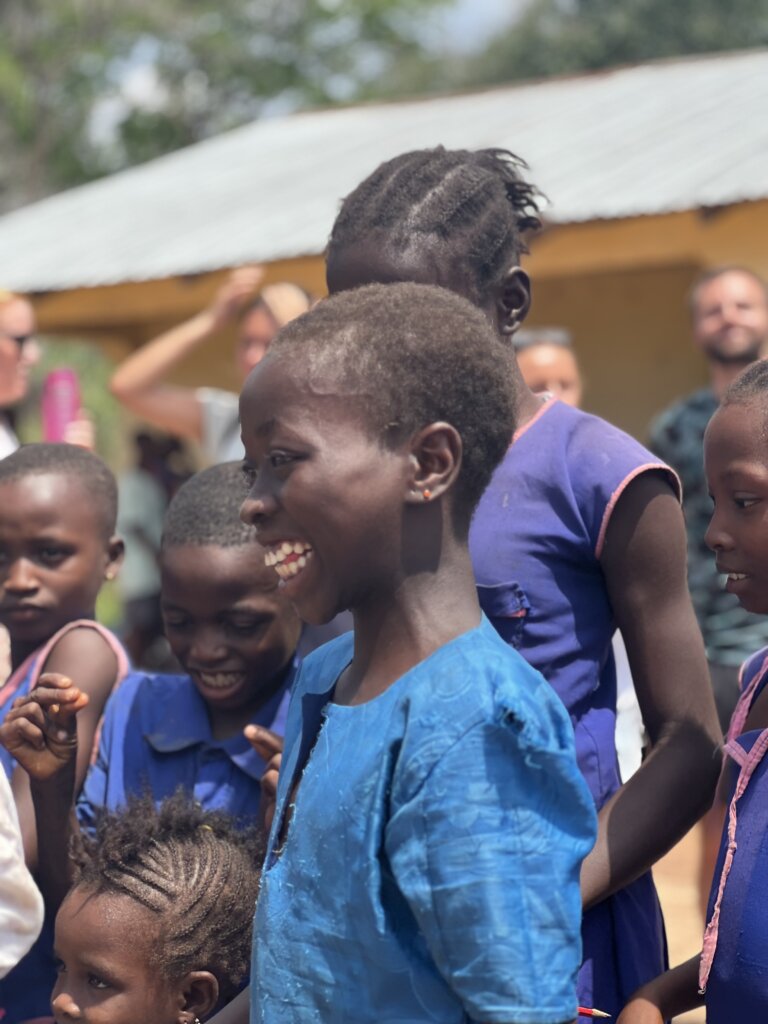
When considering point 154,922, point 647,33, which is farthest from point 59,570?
point 647,33

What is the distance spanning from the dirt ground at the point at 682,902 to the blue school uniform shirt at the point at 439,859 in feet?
9.72

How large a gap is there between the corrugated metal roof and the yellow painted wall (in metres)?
0.18

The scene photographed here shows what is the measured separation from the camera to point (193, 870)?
248cm

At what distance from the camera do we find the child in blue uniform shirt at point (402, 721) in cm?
160

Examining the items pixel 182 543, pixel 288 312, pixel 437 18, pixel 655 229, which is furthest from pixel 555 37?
pixel 182 543

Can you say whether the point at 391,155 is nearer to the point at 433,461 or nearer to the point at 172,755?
the point at 172,755

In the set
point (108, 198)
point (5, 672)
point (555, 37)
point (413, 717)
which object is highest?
point (413, 717)

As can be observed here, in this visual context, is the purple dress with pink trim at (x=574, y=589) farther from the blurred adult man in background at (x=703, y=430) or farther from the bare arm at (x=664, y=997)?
the blurred adult man in background at (x=703, y=430)

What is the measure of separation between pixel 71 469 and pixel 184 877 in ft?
3.54

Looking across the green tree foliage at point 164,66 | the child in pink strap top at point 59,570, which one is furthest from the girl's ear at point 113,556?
the green tree foliage at point 164,66

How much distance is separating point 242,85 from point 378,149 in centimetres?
1135

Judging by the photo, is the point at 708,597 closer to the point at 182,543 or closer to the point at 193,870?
the point at 182,543

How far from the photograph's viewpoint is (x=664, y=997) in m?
2.11

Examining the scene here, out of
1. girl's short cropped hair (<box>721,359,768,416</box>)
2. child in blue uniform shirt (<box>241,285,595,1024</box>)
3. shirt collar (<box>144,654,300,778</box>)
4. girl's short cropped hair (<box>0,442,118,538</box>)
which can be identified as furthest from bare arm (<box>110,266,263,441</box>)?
child in blue uniform shirt (<box>241,285,595,1024</box>)
